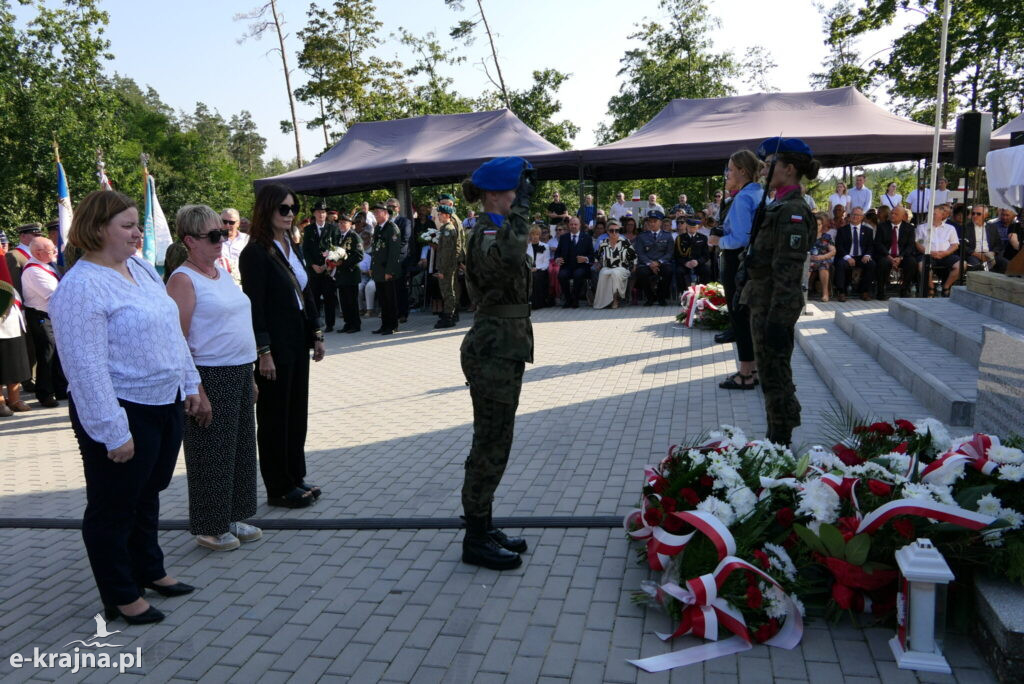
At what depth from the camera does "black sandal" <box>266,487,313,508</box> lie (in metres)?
4.96

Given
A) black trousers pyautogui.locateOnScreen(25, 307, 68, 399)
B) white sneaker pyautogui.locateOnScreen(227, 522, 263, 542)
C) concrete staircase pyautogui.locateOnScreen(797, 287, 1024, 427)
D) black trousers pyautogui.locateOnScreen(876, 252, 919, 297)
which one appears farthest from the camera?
black trousers pyautogui.locateOnScreen(876, 252, 919, 297)

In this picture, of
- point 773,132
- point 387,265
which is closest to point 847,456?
point 387,265

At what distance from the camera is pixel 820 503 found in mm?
3328

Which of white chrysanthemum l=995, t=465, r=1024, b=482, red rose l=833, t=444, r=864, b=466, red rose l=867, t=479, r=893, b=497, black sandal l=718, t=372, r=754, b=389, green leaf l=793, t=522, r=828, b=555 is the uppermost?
white chrysanthemum l=995, t=465, r=1024, b=482

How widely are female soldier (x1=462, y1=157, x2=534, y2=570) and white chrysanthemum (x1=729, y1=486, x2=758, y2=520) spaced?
108 cm

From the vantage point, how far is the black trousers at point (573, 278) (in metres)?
14.9

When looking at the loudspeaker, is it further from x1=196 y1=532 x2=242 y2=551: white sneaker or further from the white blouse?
the white blouse

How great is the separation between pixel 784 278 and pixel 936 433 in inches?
55.4

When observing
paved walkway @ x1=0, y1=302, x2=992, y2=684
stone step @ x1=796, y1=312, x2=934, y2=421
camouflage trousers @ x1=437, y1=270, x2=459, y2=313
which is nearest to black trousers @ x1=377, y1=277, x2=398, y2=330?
camouflage trousers @ x1=437, y1=270, x2=459, y2=313

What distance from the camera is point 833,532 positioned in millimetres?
3205

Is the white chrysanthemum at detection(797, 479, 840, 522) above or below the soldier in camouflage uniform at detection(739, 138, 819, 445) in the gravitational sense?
below

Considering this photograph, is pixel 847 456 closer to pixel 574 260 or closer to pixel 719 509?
pixel 719 509

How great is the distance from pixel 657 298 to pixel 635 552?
11304mm

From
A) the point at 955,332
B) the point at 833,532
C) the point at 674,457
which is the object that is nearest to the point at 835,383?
the point at 955,332
